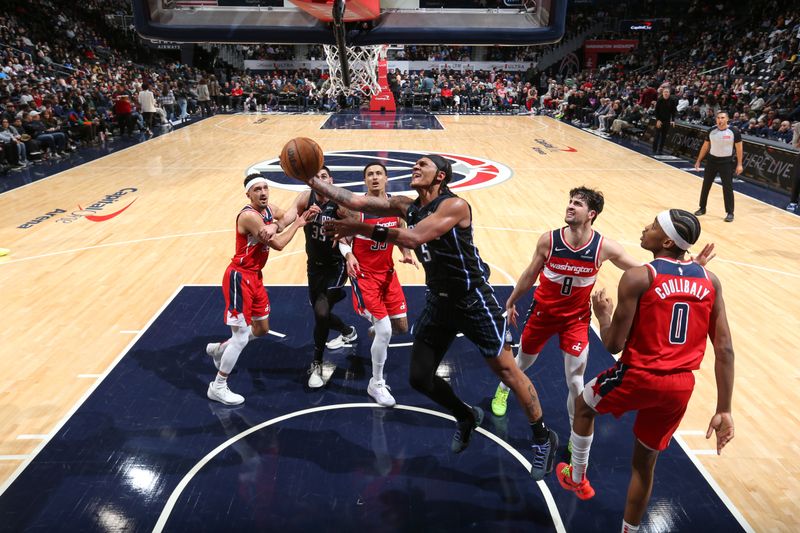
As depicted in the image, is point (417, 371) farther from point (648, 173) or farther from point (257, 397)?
point (648, 173)

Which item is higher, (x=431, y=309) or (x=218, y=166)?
(x=431, y=309)

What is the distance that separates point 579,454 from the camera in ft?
11.6

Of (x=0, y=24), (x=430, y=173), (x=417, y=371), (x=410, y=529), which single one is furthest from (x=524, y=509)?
(x=0, y=24)

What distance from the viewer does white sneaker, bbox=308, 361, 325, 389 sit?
16.6ft

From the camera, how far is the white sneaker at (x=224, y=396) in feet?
15.8

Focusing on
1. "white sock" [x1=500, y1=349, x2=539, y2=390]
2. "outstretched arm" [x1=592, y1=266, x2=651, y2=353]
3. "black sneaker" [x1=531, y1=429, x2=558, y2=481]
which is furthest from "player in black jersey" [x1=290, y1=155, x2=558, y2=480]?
"outstretched arm" [x1=592, y1=266, x2=651, y2=353]

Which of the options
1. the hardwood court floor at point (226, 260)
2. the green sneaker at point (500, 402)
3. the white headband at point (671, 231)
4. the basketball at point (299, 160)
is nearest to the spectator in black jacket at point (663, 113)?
the hardwood court floor at point (226, 260)

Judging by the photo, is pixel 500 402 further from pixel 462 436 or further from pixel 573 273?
pixel 573 273

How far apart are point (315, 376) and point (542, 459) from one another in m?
2.04

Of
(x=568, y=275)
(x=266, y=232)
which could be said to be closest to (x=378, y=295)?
(x=266, y=232)

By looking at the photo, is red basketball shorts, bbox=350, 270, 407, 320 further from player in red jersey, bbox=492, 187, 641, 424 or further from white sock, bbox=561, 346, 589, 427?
white sock, bbox=561, 346, 589, 427

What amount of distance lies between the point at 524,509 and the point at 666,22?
37260 mm

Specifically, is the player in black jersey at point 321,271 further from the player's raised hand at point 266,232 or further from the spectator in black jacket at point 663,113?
the spectator in black jacket at point 663,113

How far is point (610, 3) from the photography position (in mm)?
36344
